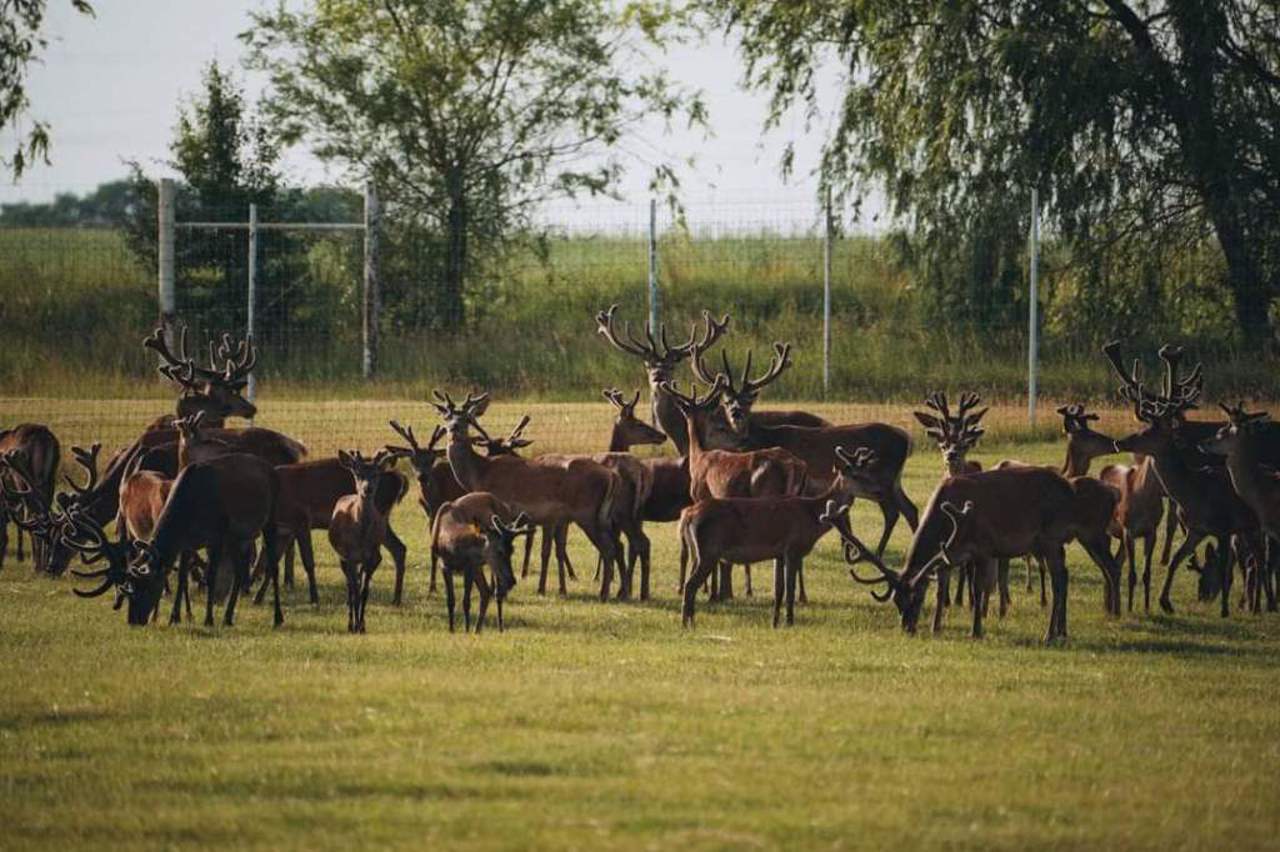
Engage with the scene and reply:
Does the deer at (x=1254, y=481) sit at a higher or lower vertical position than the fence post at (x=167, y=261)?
lower

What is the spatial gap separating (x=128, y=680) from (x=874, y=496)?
19.5 ft

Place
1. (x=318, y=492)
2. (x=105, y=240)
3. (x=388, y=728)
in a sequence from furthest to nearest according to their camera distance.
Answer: (x=105, y=240) → (x=318, y=492) → (x=388, y=728)

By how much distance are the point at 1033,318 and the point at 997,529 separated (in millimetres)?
14094

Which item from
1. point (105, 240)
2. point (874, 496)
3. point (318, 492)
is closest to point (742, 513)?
point (874, 496)

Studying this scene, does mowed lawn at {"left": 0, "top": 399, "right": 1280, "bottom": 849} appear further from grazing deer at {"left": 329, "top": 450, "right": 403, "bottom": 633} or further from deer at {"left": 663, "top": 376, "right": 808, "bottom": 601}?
deer at {"left": 663, "top": 376, "right": 808, "bottom": 601}

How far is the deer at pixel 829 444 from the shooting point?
17.5 meters

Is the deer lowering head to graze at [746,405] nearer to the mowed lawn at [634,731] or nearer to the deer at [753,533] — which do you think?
the mowed lawn at [634,731]

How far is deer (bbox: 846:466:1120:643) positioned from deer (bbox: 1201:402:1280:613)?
4.49ft

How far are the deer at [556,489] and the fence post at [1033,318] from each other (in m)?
12.4

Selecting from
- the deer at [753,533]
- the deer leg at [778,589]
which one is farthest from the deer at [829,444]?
the deer at [753,533]

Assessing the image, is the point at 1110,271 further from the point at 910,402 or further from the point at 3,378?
the point at 3,378

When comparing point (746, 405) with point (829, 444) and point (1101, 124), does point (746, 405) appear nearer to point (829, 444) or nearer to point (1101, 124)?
point (829, 444)

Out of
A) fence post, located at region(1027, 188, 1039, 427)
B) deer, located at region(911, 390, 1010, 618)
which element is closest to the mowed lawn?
deer, located at region(911, 390, 1010, 618)

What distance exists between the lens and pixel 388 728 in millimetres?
9922
